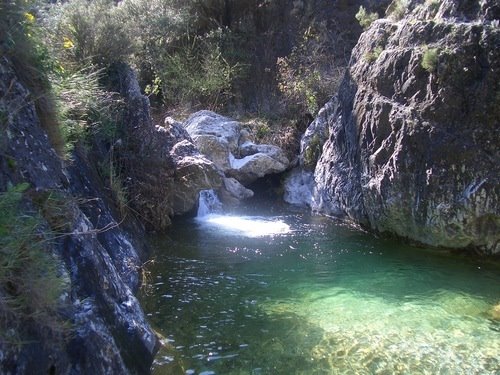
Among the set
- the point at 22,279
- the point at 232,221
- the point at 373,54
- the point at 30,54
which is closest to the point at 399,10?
the point at 373,54

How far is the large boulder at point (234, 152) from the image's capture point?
1318 cm

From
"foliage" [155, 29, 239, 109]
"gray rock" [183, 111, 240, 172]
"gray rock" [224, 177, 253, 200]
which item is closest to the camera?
"gray rock" [224, 177, 253, 200]

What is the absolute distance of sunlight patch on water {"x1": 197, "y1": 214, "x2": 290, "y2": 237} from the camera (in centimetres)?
980

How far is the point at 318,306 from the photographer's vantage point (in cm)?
612

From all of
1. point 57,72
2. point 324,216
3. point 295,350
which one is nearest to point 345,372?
point 295,350

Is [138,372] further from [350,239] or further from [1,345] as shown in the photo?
[350,239]

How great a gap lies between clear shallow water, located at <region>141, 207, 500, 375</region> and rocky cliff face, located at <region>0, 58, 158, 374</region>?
798mm

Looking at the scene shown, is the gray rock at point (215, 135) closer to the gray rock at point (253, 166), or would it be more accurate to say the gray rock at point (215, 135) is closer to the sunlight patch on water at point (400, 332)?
the gray rock at point (253, 166)

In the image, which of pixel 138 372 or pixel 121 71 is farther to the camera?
pixel 121 71

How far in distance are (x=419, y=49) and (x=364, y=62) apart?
1.76 m

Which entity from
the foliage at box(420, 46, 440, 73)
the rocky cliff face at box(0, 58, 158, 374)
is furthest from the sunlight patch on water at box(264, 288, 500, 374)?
the foliage at box(420, 46, 440, 73)

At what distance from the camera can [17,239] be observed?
9.18ft

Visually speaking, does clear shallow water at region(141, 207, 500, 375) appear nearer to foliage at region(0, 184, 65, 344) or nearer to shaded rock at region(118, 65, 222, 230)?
shaded rock at region(118, 65, 222, 230)

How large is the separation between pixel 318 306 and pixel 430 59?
4.36 m
